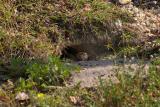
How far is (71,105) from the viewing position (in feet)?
11.6

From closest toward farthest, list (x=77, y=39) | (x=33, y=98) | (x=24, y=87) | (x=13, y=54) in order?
(x=33, y=98), (x=24, y=87), (x=13, y=54), (x=77, y=39)

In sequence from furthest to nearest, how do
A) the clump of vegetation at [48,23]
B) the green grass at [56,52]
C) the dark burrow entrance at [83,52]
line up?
the dark burrow entrance at [83,52], the clump of vegetation at [48,23], the green grass at [56,52]

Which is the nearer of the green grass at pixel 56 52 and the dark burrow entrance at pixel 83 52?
the green grass at pixel 56 52

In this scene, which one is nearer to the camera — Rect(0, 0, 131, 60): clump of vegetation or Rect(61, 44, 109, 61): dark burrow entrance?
Rect(0, 0, 131, 60): clump of vegetation

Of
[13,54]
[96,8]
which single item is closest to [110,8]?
[96,8]

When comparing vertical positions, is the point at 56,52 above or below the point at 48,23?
below

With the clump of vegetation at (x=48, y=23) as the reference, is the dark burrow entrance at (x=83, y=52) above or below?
below

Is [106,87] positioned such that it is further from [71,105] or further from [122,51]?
[122,51]

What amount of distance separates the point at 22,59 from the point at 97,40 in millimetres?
998

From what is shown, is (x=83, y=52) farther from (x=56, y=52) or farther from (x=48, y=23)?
(x=48, y=23)

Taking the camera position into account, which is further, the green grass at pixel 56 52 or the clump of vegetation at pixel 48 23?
the clump of vegetation at pixel 48 23

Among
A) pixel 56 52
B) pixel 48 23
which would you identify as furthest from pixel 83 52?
pixel 48 23

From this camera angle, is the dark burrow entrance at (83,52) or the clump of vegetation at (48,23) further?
the dark burrow entrance at (83,52)

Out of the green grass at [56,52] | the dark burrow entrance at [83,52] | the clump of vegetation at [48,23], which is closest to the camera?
the green grass at [56,52]
